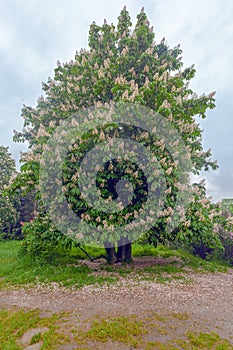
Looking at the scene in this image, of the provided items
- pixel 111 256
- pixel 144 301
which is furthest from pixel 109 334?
pixel 111 256

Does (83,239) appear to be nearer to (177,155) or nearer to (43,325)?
(43,325)

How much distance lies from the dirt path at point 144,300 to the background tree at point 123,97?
1.54 meters

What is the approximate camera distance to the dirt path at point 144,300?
4625mm

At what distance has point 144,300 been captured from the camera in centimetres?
542

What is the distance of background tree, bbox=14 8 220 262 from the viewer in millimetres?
6703

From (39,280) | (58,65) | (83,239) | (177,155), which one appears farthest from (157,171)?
(58,65)

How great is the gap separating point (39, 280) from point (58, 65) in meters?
8.38

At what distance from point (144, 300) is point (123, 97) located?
17.5ft

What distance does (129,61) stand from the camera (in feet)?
28.8

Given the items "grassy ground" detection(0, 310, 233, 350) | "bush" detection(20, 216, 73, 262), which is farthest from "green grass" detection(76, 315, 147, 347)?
"bush" detection(20, 216, 73, 262)

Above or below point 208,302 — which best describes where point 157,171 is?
above

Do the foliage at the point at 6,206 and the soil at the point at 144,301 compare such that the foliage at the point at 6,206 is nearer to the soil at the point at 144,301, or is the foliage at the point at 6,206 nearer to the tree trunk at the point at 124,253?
the tree trunk at the point at 124,253

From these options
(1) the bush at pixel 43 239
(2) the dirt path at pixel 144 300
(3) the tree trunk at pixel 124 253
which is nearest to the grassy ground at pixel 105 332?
(2) the dirt path at pixel 144 300

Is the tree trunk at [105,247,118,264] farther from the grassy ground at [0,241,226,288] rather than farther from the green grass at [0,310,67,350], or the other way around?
the green grass at [0,310,67,350]
